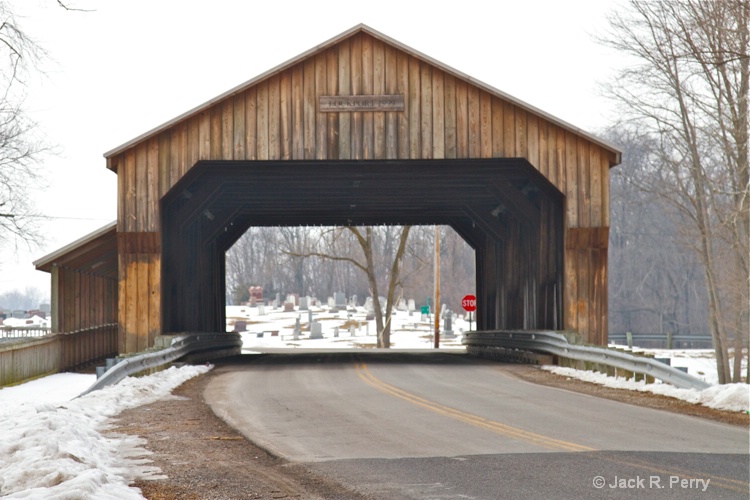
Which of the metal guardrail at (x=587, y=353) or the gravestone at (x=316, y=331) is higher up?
the metal guardrail at (x=587, y=353)

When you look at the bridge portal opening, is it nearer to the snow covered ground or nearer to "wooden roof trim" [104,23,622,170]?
"wooden roof trim" [104,23,622,170]

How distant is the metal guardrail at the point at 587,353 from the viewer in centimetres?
1335

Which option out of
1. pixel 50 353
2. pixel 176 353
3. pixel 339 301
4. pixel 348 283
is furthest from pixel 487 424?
pixel 348 283

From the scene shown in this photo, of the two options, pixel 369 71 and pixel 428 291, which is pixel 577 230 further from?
pixel 428 291

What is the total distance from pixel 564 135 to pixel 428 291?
78454 millimetres

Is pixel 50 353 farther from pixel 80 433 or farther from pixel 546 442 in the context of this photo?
pixel 546 442

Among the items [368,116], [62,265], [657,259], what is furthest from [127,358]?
[657,259]

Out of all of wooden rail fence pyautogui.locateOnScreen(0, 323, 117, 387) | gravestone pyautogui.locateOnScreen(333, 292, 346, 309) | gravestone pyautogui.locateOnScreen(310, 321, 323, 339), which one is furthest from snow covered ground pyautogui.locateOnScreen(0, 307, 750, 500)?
gravestone pyautogui.locateOnScreen(333, 292, 346, 309)

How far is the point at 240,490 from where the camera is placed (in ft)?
22.3

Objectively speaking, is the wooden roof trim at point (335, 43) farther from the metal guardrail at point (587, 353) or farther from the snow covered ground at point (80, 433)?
the snow covered ground at point (80, 433)

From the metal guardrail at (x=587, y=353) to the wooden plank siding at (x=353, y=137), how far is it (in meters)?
1.15

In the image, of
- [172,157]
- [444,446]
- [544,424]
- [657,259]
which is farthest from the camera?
[657,259]

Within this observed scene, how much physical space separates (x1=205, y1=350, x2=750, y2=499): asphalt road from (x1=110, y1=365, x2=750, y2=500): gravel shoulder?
231 mm

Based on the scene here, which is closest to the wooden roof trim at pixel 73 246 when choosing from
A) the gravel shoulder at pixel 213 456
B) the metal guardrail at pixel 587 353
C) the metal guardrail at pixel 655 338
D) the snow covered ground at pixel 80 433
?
the snow covered ground at pixel 80 433
